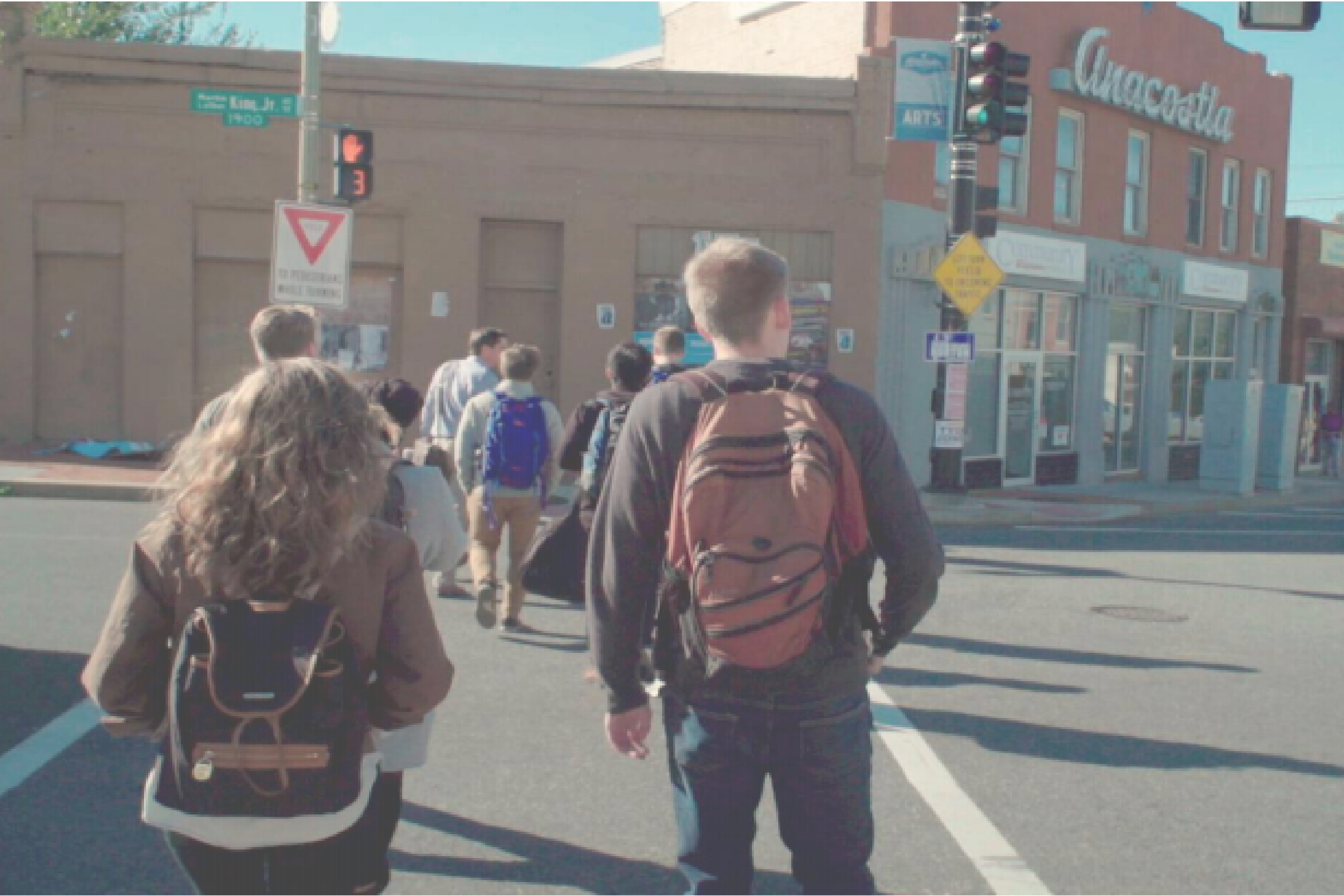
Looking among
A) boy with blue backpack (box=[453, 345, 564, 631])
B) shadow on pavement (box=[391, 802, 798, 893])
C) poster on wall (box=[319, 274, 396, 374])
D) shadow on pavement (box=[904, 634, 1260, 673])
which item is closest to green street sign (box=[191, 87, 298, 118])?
poster on wall (box=[319, 274, 396, 374])

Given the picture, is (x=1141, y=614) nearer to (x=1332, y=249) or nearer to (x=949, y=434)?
(x=949, y=434)

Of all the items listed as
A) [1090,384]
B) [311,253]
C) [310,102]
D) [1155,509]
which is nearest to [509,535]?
[311,253]

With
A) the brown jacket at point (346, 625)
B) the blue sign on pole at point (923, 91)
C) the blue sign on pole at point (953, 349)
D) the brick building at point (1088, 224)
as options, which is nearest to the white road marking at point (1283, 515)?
the brick building at point (1088, 224)

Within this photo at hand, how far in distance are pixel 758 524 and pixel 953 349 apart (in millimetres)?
13447

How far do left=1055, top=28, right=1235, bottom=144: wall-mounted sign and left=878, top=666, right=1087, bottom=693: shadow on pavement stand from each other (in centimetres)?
1561

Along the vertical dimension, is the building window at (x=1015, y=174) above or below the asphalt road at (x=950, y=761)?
above

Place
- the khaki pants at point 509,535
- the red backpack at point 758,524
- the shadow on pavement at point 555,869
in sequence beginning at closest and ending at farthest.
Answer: the red backpack at point 758,524
the shadow on pavement at point 555,869
the khaki pants at point 509,535

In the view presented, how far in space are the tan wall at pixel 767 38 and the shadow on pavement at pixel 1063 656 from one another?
12.8m

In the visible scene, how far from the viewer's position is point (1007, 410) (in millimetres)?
20875

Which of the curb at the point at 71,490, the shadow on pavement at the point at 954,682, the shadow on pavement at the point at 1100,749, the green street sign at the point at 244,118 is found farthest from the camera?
the curb at the point at 71,490

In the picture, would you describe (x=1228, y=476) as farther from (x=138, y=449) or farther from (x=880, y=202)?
(x=138, y=449)

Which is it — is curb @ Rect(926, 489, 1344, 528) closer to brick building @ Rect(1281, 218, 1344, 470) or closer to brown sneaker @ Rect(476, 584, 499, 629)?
brick building @ Rect(1281, 218, 1344, 470)

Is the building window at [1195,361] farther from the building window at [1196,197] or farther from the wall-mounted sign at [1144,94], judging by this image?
the wall-mounted sign at [1144,94]

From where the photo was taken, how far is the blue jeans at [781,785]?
279 cm
